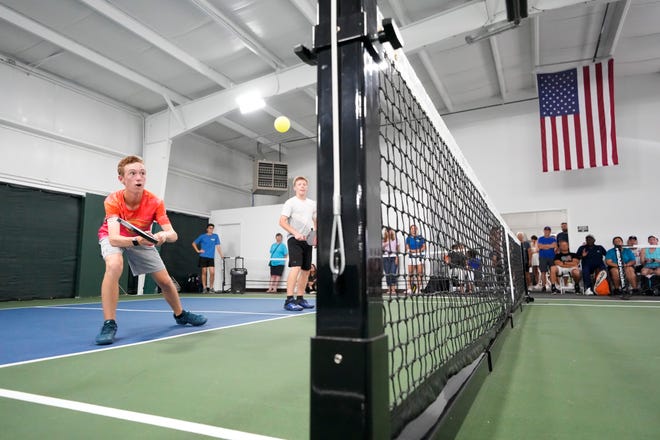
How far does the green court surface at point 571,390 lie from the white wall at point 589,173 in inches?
316

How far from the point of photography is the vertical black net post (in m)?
0.72

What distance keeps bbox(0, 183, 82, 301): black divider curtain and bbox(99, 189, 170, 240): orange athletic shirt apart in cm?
646

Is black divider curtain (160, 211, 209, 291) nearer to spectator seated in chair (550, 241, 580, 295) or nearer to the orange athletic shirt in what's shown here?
the orange athletic shirt

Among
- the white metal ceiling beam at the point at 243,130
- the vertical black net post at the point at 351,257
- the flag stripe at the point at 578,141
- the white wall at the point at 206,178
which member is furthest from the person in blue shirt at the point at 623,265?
the white wall at the point at 206,178

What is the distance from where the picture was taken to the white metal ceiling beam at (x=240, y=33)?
652 cm

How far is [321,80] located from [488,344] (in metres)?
1.81

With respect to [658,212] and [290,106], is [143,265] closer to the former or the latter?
[290,106]

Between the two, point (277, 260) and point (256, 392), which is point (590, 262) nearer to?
point (277, 260)

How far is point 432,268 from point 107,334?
2184mm

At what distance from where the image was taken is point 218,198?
13102 mm

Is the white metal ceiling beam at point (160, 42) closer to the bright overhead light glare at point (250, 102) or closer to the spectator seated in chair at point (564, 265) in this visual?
the bright overhead light glare at point (250, 102)

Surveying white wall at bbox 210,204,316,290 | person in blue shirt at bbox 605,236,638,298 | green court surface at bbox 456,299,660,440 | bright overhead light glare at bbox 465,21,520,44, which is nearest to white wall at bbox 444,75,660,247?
person in blue shirt at bbox 605,236,638,298

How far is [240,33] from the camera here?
24.2 ft

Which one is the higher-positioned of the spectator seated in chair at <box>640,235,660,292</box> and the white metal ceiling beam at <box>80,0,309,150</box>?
the white metal ceiling beam at <box>80,0,309,150</box>
